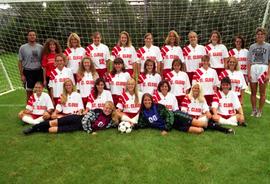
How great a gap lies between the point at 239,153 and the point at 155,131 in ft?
4.22

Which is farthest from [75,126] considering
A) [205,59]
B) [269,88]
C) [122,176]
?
[269,88]

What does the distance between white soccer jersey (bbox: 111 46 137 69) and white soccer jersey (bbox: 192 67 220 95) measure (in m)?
1.05

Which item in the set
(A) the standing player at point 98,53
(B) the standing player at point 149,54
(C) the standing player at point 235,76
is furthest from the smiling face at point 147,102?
(C) the standing player at point 235,76

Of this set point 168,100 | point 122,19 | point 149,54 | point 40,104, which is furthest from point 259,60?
point 122,19

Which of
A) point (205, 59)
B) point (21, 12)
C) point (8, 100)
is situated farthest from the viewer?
point (21, 12)

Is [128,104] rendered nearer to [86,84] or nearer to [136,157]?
[86,84]

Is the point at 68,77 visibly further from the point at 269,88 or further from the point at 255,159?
the point at 269,88

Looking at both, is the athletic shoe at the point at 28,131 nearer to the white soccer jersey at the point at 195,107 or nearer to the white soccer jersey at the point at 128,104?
the white soccer jersey at the point at 128,104

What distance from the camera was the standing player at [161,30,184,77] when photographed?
590cm

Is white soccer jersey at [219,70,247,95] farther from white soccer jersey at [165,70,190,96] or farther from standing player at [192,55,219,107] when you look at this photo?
white soccer jersey at [165,70,190,96]

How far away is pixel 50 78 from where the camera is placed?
18.9 ft

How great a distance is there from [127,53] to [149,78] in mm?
589

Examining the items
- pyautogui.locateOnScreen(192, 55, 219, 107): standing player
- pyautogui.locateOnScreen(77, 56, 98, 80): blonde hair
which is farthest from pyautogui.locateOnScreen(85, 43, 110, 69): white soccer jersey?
pyautogui.locateOnScreen(192, 55, 219, 107): standing player

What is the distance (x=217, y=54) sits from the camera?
19.6 ft
